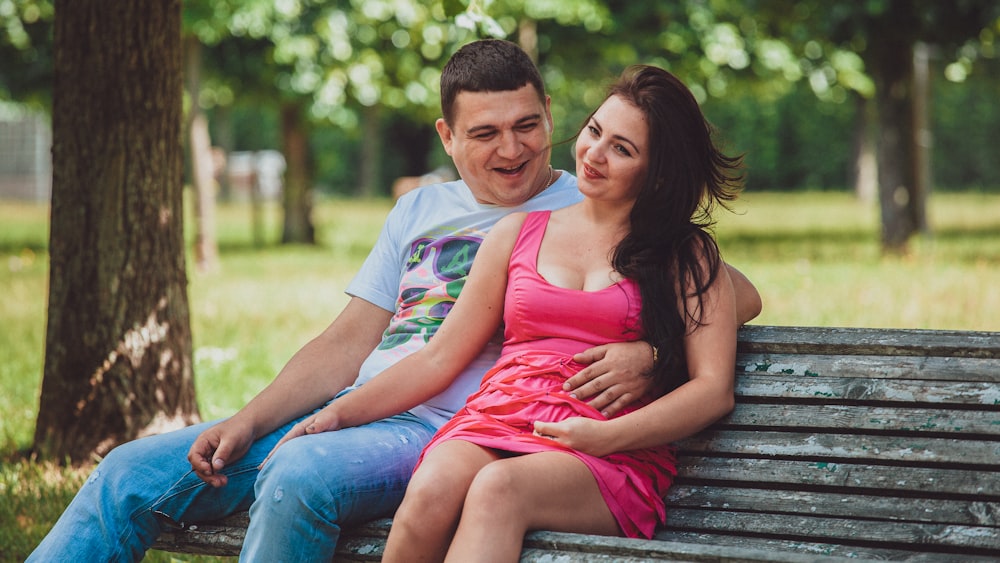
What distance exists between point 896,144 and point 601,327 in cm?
1139

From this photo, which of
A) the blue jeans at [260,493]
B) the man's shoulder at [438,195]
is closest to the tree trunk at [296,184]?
the man's shoulder at [438,195]

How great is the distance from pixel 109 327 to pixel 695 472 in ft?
9.77

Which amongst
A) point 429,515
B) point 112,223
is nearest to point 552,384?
point 429,515

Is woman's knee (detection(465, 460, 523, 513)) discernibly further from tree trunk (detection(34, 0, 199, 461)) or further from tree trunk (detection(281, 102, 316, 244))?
tree trunk (detection(281, 102, 316, 244))

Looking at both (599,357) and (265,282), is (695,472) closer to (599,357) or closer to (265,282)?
(599,357)

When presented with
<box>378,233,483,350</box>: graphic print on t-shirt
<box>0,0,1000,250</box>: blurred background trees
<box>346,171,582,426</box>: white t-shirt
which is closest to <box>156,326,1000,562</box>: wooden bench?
<box>346,171,582,426</box>: white t-shirt

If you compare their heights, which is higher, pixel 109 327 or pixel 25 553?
pixel 109 327

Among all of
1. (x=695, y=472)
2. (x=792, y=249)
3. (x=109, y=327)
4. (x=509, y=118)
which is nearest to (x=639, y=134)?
(x=509, y=118)

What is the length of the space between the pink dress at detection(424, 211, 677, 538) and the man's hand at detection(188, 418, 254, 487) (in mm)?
512

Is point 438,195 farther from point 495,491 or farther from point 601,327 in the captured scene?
point 495,491

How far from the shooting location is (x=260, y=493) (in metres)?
2.63

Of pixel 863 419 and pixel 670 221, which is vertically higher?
pixel 670 221

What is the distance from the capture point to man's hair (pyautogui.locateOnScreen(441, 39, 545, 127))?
10.4ft

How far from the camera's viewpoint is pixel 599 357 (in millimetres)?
2748
